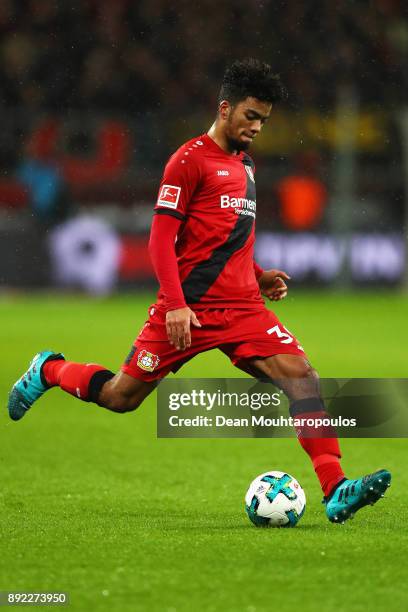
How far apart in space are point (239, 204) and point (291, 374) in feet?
2.65

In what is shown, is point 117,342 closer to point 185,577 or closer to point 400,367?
point 400,367

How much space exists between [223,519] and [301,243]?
15.7m

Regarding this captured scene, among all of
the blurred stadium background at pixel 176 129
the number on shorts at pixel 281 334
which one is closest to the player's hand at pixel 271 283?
the number on shorts at pixel 281 334

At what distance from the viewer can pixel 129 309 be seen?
18797 millimetres

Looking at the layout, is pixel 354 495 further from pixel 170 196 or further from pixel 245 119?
pixel 245 119

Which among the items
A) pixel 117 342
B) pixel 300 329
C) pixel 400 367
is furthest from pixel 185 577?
pixel 300 329

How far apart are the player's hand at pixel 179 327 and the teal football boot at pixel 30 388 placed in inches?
43.7

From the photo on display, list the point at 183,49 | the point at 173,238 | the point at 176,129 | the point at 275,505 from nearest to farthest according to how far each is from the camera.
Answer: the point at 275,505, the point at 173,238, the point at 176,129, the point at 183,49

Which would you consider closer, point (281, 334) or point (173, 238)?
point (173, 238)

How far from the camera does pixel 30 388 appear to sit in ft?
20.6

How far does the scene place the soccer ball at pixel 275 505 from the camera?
210 inches

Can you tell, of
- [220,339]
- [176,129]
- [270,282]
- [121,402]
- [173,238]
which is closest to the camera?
[173,238]

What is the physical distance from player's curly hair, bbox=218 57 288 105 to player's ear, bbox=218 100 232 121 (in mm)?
20

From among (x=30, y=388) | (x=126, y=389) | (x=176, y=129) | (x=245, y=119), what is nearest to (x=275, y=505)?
(x=126, y=389)
